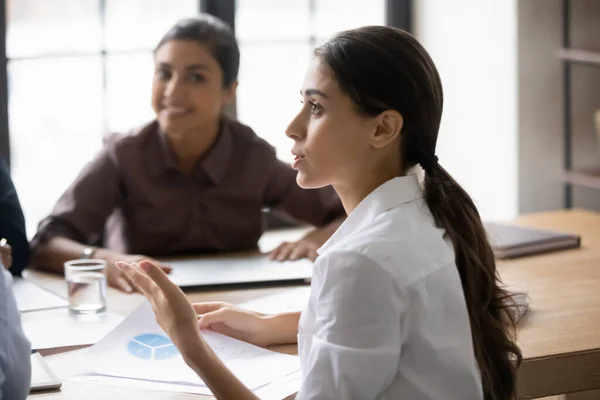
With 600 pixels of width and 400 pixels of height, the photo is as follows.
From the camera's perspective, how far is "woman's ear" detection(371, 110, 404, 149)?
137 centimetres

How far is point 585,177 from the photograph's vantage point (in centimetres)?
302

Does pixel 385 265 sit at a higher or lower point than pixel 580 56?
lower

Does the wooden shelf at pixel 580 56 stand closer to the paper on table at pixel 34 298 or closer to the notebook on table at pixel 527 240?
the notebook on table at pixel 527 240

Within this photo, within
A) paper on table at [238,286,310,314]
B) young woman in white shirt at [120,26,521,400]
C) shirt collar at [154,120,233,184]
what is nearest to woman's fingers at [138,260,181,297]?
young woman in white shirt at [120,26,521,400]

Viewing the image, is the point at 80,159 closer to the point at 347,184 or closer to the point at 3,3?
the point at 3,3

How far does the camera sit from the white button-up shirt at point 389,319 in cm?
124

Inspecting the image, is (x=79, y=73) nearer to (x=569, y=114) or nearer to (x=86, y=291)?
(x=86, y=291)

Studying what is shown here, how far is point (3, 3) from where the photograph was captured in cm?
281

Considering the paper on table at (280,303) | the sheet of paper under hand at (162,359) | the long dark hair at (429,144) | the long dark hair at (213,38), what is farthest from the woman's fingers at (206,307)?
the long dark hair at (213,38)

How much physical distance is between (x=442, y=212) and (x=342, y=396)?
1.01 ft

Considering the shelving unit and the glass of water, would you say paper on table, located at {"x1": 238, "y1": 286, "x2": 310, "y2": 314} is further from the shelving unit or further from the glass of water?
the shelving unit

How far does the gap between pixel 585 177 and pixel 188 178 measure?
47.6 inches

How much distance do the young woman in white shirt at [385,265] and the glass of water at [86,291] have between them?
14.5 inches

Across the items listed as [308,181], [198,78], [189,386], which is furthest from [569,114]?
[189,386]
